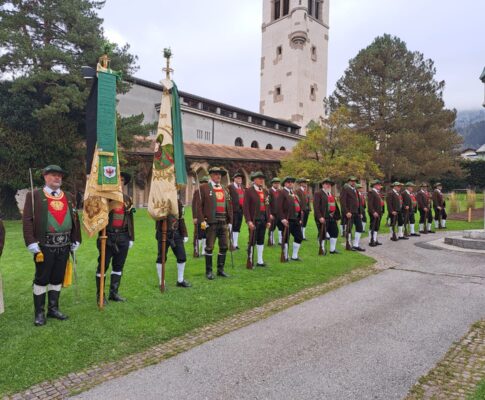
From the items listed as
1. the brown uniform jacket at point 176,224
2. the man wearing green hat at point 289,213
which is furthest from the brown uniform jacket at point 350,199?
the brown uniform jacket at point 176,224

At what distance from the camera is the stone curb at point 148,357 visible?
3514 millimetres

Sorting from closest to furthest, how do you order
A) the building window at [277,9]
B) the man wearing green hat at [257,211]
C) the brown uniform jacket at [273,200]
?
the man wearing green hat at [257,211], the brown uniform jacket at [273,200], the building window at [277,9]

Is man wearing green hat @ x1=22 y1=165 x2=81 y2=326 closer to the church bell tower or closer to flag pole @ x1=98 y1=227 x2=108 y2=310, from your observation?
flag pole @ x1=98 y1=227 x2=108 y2=310

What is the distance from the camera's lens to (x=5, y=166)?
58.2 feet

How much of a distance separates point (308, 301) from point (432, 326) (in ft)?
6.53

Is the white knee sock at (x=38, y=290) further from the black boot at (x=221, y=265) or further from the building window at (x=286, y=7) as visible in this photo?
the building window at (x=286, y=7)

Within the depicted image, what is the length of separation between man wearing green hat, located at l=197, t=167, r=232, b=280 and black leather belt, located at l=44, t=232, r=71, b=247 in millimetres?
A: 2845

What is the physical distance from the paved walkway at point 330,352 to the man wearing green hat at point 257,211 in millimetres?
2633

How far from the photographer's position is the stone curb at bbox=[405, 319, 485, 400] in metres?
3.50

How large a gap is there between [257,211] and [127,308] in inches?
166

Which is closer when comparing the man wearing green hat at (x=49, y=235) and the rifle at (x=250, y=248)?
the man wearing green hat at (x=49, y=235)

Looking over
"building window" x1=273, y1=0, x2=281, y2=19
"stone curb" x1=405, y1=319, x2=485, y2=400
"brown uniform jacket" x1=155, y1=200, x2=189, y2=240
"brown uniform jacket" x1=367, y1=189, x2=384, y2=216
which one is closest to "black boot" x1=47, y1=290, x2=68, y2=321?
"brown uniform jacket" x1=155, y1=200, x2=189, y2=240

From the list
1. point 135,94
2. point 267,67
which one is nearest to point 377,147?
point 135,94

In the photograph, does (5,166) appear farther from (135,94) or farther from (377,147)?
(377,147)
